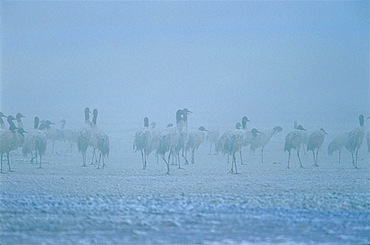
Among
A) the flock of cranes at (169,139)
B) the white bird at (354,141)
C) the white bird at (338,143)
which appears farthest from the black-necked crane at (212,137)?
the white bird at (354,141)

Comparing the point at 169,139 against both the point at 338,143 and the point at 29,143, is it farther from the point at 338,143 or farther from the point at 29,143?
the point at 338,143

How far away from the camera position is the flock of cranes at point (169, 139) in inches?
301

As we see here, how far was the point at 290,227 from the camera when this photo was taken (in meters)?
4.98

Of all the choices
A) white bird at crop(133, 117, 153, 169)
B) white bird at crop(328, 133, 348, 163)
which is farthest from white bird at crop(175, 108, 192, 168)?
white bird at crop(328, 133, 348, 163)

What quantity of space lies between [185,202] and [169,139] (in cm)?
205

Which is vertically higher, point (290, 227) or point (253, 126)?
point (253, 126)

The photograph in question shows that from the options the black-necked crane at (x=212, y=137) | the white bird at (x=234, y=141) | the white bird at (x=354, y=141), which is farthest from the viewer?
the black-necked crane at (x=212, y=137)

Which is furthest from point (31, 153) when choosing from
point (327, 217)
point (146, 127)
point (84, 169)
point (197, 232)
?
point (327, 217)

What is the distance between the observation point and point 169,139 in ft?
25.6

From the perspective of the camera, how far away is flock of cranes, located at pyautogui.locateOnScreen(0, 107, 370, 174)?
25.1 feet

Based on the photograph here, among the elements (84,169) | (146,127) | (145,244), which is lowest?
(145,244)

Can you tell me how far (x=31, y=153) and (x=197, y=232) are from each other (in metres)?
3.81

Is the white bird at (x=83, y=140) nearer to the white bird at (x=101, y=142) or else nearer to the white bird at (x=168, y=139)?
the white bird at (x=101, y=142)

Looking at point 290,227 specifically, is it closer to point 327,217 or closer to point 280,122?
point 327,217
